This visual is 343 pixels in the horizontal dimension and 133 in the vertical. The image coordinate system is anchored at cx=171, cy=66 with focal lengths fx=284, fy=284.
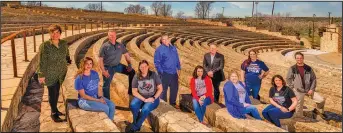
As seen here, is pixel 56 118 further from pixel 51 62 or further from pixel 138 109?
pixel 138 109

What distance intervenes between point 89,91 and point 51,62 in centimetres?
72

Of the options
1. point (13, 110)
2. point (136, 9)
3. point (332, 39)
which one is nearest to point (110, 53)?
point (13, 110)

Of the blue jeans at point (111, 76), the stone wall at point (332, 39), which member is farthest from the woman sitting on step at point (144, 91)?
the stone wall at point (332, 39)

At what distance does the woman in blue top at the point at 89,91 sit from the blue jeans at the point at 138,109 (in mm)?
370

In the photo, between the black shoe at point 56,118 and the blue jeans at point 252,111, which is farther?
the blue jeans at point 252,111

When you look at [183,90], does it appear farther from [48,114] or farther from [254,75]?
[48,114]

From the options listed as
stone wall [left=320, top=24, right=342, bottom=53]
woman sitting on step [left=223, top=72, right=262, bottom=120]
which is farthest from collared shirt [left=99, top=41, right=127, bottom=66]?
stone wall [left=320, top=24, right=342, bottom=53]

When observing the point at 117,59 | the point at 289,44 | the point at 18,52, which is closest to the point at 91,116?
the point at 117,59

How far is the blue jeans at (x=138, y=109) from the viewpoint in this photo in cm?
439

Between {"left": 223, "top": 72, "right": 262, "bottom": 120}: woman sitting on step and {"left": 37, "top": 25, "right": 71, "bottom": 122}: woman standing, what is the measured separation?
264cm

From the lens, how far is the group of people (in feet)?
14.1

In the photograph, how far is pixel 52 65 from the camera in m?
4.34

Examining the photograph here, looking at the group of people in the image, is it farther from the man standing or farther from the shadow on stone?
the shadow on stone

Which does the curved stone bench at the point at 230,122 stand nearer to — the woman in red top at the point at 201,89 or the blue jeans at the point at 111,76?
the woman in red top at the point at 201,89
